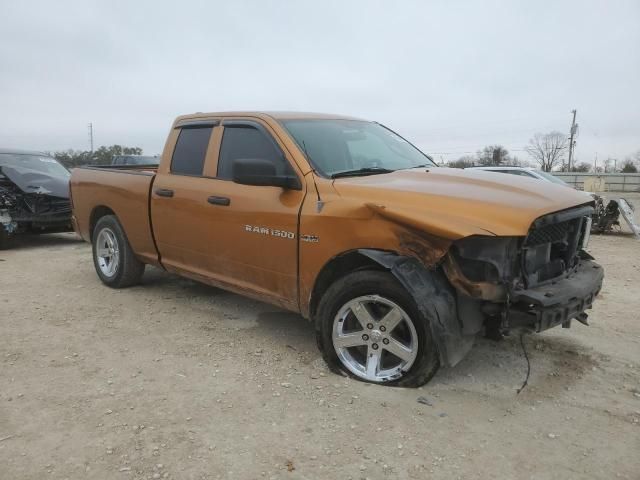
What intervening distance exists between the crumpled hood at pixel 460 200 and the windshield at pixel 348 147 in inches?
11.6

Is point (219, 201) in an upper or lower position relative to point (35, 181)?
upper

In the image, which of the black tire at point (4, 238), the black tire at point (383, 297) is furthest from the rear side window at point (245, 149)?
the black tire at point (4, 238)

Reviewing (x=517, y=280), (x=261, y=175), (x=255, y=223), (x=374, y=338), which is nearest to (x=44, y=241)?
(x=255, y=223)

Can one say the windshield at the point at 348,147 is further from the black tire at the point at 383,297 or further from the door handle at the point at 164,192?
the door handle at the point at 164,192

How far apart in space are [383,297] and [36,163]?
29.7ft

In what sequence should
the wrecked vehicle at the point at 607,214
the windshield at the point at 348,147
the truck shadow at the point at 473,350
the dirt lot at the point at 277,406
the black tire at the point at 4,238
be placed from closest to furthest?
the dirt lot at the point at 277,406 < the truck shadow at the point at 473,350 < the windshield at the point at 348,147 < the black tire at the point at 4,238 < the wrecked vehicle at the point at 607,214

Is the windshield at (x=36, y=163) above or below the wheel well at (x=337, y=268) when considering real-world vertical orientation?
above

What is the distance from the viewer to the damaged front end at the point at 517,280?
3.06 metres

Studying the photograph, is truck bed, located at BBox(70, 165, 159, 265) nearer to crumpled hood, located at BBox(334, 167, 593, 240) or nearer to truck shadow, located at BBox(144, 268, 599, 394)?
truck shadow, located at BBox(144, 268, 599, 394)

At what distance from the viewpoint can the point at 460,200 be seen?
321 centimetres

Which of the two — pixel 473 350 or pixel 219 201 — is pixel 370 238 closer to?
pixel 473 350

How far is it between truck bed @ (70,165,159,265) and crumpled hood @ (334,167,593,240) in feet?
8.02

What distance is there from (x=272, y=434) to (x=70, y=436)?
111cm

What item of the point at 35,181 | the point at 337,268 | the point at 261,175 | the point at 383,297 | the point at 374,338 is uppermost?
the point at 261,175
